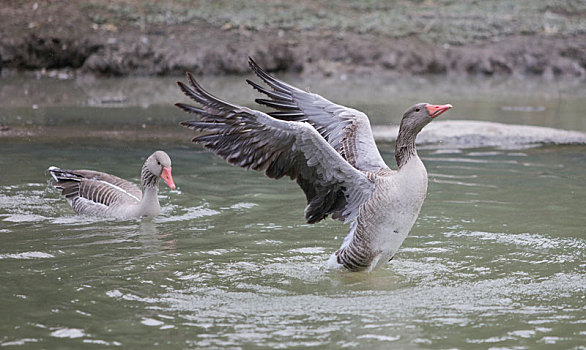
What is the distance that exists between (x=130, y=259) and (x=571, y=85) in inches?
632

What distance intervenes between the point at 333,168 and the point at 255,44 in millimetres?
14917

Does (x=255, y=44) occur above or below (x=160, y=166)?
above

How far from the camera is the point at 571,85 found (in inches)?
807

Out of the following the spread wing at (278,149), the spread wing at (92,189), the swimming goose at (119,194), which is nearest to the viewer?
the spread wing at (278,149)

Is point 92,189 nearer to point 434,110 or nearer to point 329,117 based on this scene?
point 329,117

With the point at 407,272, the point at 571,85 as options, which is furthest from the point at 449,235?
the point at 571,85

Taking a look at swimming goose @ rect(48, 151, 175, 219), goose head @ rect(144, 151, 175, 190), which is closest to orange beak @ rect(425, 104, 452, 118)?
swimming goose @ rect(48, 151, 175, 219)

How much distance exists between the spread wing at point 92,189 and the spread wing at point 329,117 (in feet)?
7.91

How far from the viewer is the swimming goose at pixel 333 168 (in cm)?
648

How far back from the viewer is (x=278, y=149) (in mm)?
6719

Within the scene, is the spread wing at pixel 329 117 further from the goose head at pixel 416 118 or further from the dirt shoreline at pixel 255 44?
the dirt shoreline at pixel 255 44

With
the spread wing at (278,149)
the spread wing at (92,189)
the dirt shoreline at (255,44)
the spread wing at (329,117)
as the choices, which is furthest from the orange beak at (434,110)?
the dirt shoreline at (255,44)

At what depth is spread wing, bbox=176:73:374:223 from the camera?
6422 millimetres

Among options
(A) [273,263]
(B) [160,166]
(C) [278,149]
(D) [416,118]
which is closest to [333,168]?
(C) [278,149]
